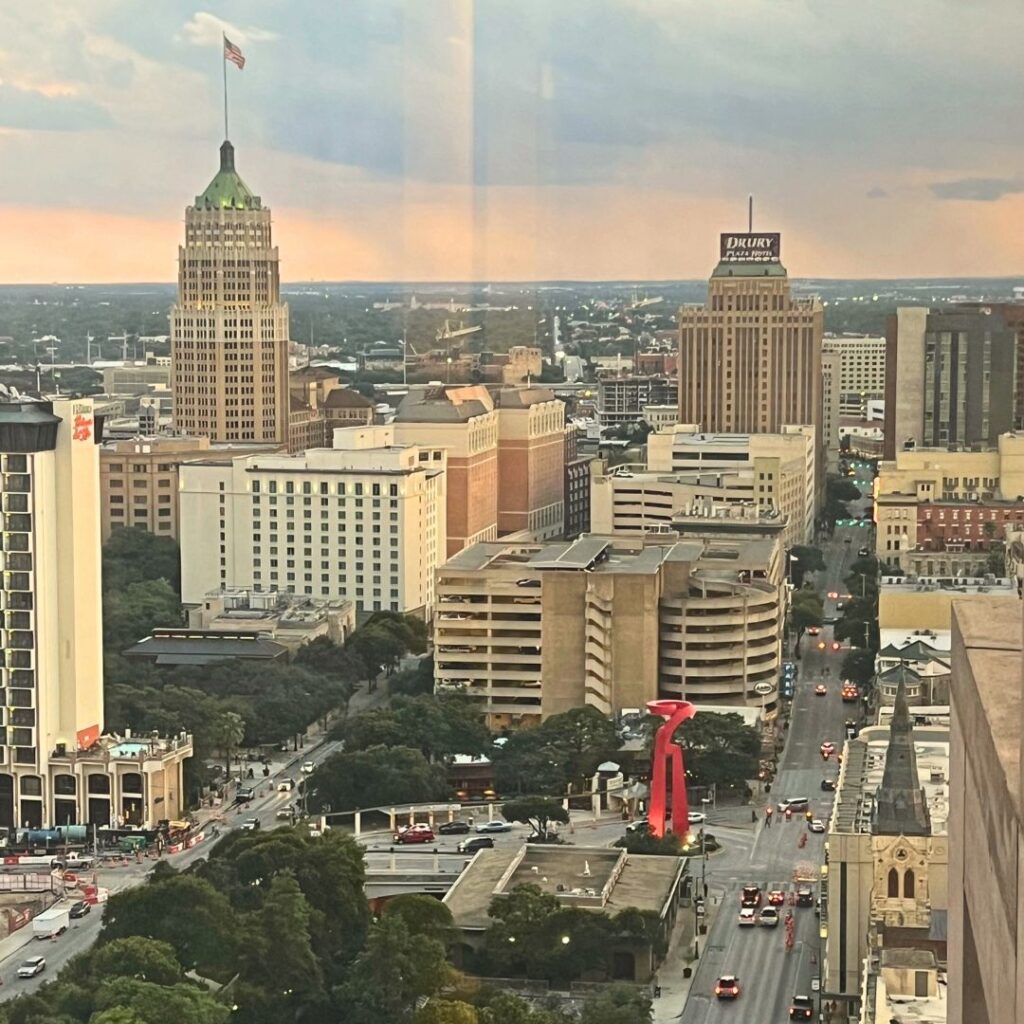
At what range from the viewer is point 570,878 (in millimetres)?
19531

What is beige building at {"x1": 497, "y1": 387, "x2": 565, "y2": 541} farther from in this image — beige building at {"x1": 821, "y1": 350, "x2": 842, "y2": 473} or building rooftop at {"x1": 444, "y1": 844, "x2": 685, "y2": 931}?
building rooftop at {"x1": 444, "y1": 844, "x2": 685, "y2": 931}

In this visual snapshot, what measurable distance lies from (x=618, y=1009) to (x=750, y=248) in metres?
35.5

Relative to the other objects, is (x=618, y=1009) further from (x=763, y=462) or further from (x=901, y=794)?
(x=763, y=462)

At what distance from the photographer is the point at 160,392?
54406mm

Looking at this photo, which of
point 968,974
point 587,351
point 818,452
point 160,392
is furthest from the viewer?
point 587,351

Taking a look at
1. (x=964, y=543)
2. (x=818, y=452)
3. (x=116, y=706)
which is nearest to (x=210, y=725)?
(x=116, y=706)

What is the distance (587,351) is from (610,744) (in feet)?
117

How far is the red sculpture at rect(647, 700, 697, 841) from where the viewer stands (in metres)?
22.1

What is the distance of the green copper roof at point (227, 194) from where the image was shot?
4847 centimetres

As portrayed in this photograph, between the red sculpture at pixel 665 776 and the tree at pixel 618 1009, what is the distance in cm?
540

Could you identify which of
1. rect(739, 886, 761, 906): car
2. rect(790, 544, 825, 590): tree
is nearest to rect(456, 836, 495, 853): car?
rect(739, 886, 761, 906): car

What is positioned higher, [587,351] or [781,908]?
[587,351]

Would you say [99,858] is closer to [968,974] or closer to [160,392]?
[968,974]

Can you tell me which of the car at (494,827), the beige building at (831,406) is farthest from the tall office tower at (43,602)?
the beige building at (831,406)
